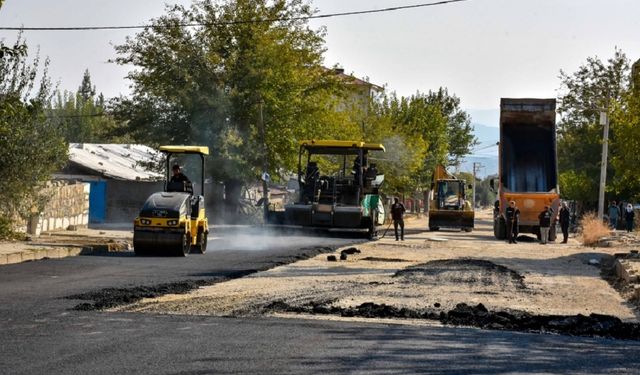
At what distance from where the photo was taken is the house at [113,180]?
60438 mm

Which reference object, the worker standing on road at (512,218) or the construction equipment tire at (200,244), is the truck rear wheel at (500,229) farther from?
the construction equipment tire at (200,244)

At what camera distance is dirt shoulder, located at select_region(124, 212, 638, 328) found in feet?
56.7

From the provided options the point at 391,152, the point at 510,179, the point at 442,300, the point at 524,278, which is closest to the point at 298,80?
the point at 510,179

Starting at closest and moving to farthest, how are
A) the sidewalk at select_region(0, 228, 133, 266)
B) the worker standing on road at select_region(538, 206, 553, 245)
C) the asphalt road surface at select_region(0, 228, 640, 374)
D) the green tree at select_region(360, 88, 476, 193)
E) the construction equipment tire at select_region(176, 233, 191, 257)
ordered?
the asphalt road surface at select_region(0, 228, 640, 374) < the sidewalk at select_region(0, 228, 133, 266) < the construction equipment tire at select_region(176, 233, 191, 257) < the worker standing on road at select_region(538, 206, 553, 245) < the green tree at select_region(360, 88, 476, 193)

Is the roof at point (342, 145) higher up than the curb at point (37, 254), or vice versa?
the roof at point (342, 145)

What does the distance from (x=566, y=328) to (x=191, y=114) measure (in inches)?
1835

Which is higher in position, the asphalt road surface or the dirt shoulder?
the dirt shoulder

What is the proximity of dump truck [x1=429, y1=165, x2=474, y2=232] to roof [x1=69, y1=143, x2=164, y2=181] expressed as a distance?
14210 mm

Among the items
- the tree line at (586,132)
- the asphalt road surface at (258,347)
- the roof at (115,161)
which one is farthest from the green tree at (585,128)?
the asphalt road surface at (258,347)

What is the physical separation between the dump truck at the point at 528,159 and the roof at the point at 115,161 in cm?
2041

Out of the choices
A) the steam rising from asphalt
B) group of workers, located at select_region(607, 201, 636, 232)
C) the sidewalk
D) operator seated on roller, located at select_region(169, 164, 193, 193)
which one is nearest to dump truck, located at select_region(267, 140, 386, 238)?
the steam rising from asphalt

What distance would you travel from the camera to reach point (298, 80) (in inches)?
2501

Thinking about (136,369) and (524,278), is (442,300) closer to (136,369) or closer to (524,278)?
(524,278)

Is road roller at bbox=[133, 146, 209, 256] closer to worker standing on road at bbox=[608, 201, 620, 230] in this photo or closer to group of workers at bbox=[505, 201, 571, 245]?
group of workers at bbox=[505, 201, 571, 245]
